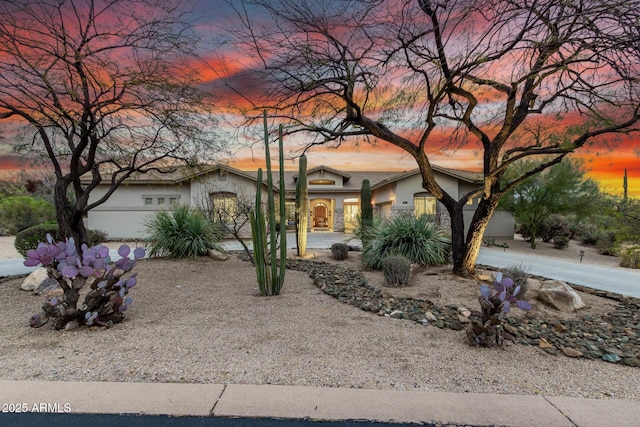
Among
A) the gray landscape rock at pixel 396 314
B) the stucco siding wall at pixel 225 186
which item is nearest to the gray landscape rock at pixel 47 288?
the gray landscape rock at pixel 396 314

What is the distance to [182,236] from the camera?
34.5ft

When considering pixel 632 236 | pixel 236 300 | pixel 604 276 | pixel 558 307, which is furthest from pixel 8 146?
pixel 632 236

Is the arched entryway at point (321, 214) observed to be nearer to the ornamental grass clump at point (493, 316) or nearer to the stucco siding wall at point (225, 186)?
the stucco siding wall at point (225, 186)

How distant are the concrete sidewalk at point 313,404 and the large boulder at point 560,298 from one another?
129 inches

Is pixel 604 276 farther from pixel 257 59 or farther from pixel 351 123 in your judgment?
pixel 257 59

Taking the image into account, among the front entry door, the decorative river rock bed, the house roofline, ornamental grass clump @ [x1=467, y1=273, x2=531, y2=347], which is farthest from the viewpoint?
the front entry door

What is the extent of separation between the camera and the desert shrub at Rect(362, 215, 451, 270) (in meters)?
9.18

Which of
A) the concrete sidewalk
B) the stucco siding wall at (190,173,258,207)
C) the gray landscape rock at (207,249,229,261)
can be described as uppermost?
the stucco siding wall at (190,173,258,207)

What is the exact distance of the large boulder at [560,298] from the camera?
574 centimetres

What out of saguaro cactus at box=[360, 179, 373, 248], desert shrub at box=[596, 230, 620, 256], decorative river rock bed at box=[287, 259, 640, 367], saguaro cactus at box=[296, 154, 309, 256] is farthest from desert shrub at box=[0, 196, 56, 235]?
desert shrub at box=[596, 230, 620, 256]

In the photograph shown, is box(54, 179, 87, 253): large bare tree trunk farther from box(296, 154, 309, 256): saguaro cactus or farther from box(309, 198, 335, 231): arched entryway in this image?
box(309, 198, 335, 231): arched entryway

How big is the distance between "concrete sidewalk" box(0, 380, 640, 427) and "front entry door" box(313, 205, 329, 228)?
82.9 ft

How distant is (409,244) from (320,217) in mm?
19790

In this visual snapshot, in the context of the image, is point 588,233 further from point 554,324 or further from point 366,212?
point 554,324
